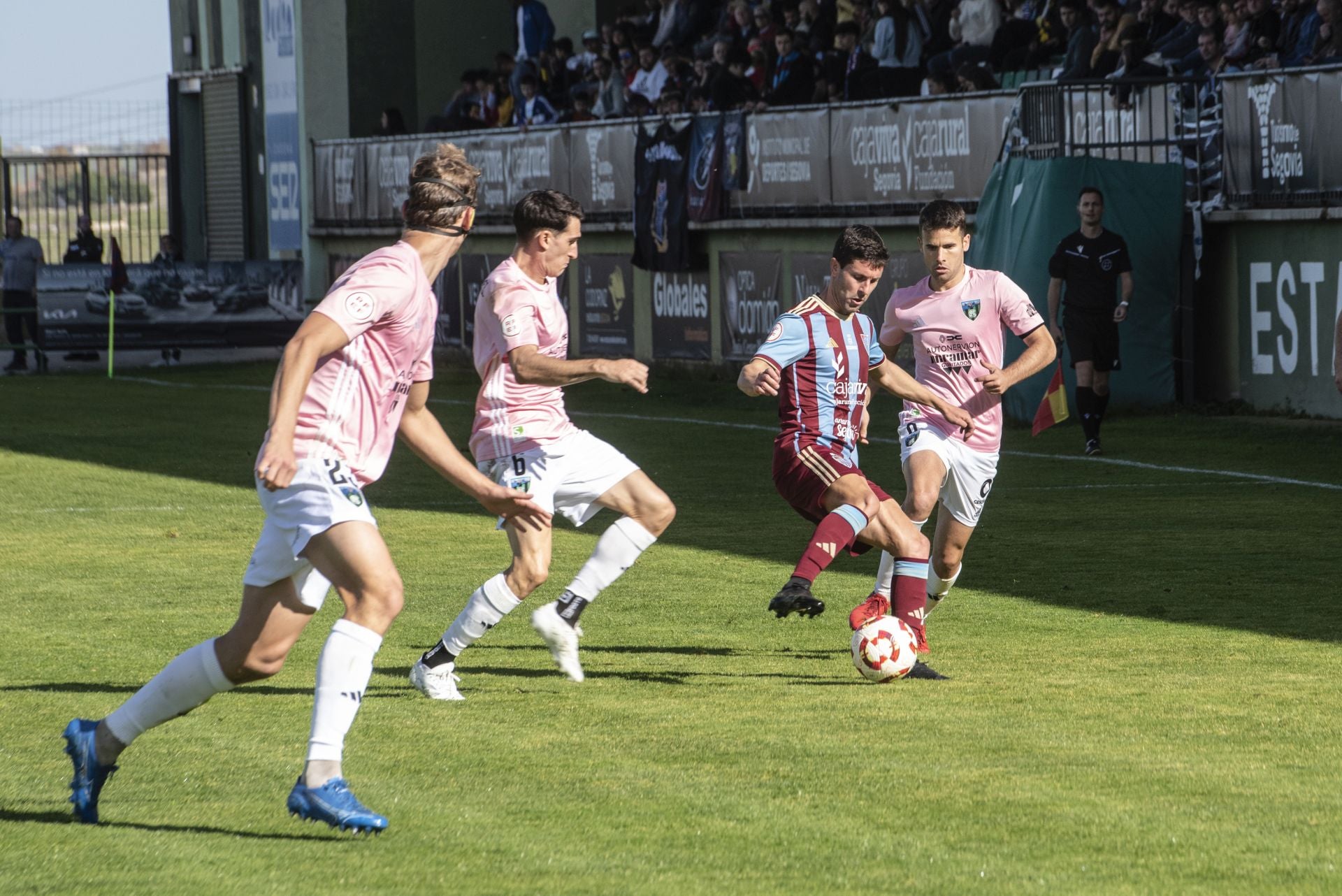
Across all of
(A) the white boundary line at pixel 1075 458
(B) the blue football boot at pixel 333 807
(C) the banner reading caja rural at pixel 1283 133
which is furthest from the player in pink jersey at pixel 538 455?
(C) the banner reading caja rural at pixel 1283 133

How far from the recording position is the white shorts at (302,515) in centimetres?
546

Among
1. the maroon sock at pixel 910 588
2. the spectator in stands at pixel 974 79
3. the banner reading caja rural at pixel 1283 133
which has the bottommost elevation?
the maroon sock at pixel 910 588

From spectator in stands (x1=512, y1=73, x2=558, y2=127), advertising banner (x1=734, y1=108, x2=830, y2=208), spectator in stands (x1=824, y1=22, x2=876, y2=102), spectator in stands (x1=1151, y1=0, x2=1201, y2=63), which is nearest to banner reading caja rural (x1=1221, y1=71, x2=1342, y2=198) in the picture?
spectator in stands (x1=1151, y1=0, x2=1201, y2=63)

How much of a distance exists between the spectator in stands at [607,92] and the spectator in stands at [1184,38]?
10550 millimetres

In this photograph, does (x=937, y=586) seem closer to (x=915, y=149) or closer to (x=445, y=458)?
(x=445, y=458)

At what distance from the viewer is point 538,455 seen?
8047mm

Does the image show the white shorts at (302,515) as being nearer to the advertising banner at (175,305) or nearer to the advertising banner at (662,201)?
the advertising banner at (662,201)

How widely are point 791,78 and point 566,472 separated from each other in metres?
18.3

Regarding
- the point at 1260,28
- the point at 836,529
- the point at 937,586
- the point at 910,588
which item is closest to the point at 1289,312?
the point at 1260,28

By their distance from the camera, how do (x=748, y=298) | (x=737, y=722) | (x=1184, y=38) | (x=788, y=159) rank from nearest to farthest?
(x=737, y=722) → (x=1184, y=38) → (x=788, y=159) → (x=748, y=298)

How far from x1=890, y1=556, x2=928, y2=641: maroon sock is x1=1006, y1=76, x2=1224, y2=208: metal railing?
1221cm

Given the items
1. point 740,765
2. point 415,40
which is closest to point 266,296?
point 415,40

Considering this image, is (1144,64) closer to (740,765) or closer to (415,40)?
(740,765)

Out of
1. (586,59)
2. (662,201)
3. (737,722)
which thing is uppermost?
(586,59)
